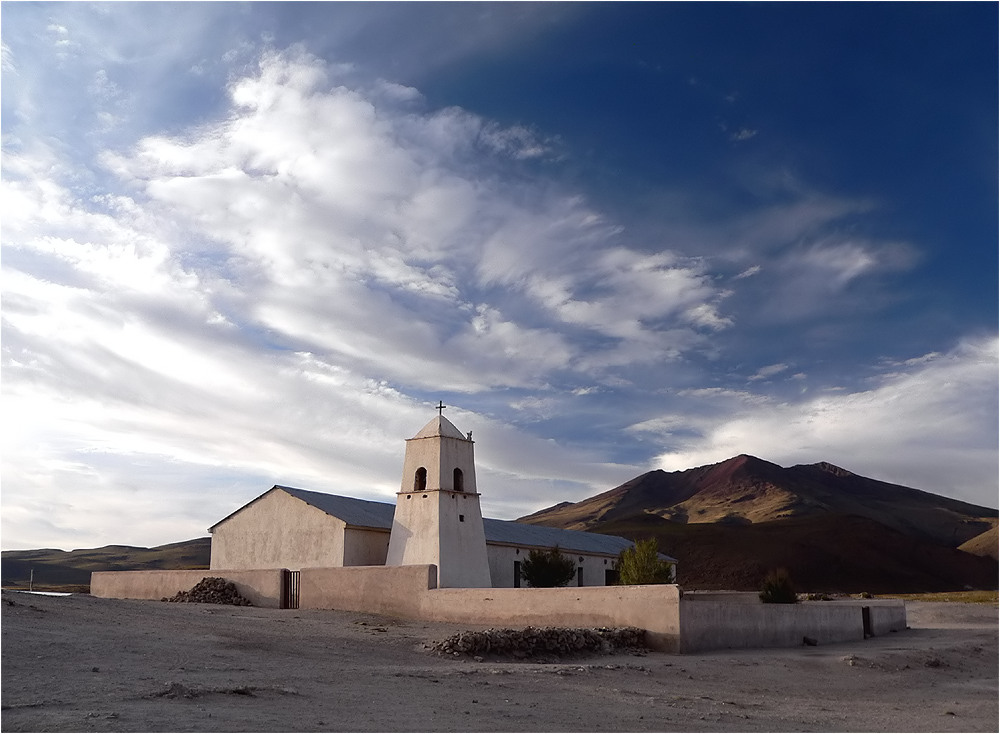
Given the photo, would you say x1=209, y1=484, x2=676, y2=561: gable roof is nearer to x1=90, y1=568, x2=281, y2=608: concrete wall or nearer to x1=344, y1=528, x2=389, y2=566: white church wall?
x1=344, y1=528, x2=389, y2=566: white church wall

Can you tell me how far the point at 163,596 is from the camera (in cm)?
3064

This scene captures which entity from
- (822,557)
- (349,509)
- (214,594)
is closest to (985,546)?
(822,557)

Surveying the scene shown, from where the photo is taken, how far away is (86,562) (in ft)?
391

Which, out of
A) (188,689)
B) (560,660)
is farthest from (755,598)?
(188,689)

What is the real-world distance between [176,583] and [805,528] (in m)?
79.6

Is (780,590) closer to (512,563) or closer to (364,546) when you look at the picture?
(512,563)

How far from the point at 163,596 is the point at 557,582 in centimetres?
1500

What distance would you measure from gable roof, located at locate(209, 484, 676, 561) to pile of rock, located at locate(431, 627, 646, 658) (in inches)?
632

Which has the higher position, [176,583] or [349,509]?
[349,509]

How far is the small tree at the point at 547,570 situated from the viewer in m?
35.4

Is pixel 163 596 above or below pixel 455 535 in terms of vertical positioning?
below

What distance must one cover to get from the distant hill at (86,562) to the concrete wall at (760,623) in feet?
269

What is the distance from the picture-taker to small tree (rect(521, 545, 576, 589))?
3541cm

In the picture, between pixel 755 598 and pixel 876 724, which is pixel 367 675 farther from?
pixel 755 598
